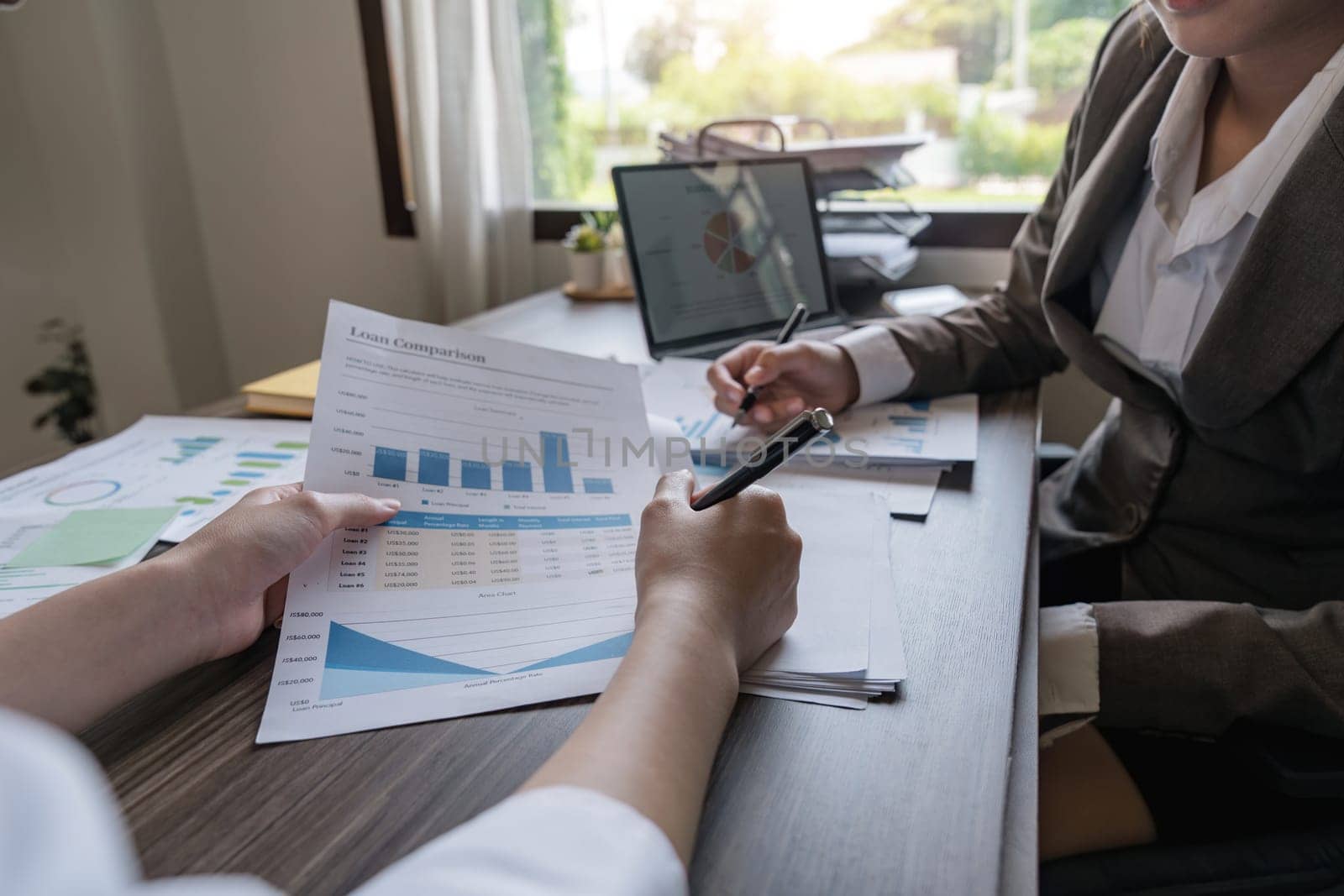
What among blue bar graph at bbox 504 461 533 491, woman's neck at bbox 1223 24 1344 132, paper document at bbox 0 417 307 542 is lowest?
paper document at bbox 0 417 307 542

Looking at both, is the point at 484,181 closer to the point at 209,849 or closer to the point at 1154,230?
the point at 1154,230

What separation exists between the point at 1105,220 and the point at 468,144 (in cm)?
135

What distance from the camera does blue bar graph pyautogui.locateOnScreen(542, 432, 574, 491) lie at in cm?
66

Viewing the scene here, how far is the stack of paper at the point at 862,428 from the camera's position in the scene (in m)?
0.81

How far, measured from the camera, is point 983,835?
1.20 feet

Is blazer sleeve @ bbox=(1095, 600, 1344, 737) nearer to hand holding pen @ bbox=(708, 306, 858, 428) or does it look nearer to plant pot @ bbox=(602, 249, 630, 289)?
hand holding pen @ bbox=(708, 306, 858, 428)

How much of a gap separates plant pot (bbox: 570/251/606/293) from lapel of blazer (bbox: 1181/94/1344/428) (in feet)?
3.48

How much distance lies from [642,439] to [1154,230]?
1.88 feet

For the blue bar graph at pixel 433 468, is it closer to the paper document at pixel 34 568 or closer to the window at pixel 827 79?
the paper document at pixel 34 568

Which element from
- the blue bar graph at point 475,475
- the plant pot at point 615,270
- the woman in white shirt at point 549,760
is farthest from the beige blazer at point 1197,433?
the plant pot at point 615,270

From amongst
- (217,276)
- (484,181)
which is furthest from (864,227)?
(217,276)

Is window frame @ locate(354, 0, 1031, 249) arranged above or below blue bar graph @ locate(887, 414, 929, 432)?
above

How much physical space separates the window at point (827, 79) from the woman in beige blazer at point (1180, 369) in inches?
25.3

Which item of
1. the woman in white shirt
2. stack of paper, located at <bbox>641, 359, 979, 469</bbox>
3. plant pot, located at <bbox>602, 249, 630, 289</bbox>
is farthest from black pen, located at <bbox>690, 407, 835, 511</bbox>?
plant pot, located at <bbox>602, 249, 630, 289</bbox>
